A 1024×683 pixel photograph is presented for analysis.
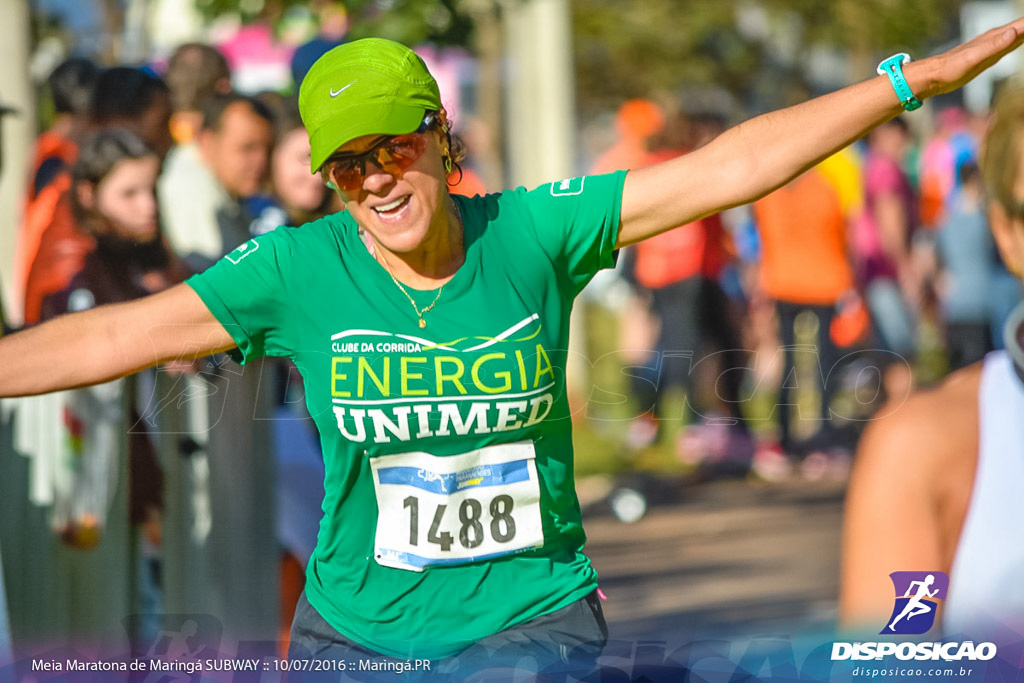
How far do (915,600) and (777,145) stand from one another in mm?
1260

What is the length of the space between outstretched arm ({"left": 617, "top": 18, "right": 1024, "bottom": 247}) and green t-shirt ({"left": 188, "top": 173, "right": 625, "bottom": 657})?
3.2 inches

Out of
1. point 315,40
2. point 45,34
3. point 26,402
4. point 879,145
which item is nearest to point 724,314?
point 879,145

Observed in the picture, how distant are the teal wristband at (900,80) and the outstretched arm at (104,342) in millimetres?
1430

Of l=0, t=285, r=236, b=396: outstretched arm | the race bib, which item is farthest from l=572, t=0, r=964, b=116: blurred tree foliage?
l=0, t=285, r=236, b=396: outstretched arm

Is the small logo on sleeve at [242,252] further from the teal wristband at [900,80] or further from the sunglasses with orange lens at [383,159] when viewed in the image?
the teal wristband at [900,80]

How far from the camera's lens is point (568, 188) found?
3.04 m

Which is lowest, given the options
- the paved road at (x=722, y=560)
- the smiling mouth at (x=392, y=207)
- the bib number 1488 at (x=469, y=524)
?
the paved road at (x=722, y=560)

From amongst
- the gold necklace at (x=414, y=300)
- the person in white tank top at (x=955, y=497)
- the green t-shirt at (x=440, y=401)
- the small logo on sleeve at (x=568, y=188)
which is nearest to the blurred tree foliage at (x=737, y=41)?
the person in white tank top at (x=955, y=497)

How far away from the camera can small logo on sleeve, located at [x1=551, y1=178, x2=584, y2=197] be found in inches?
119

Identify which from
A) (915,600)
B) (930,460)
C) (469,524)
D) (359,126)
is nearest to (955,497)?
(930,460)

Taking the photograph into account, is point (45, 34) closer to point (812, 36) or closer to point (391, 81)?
point (391, 81)

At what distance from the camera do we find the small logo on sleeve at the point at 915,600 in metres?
3.29

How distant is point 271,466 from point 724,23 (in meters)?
17.5

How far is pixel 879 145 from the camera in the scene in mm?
10078
